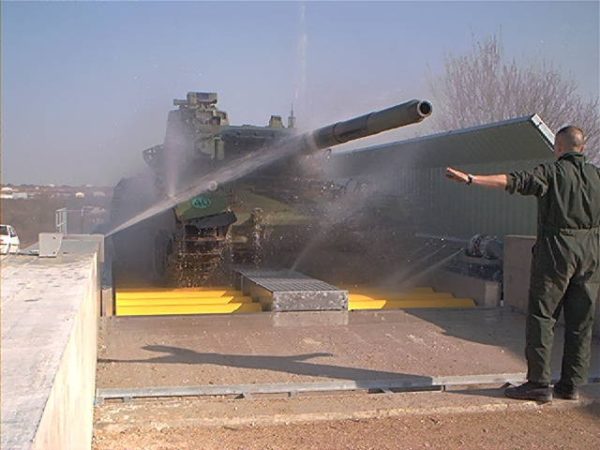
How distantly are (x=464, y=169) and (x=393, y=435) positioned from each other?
7763 mm

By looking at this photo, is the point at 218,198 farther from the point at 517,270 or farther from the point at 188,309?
the point at 517,270

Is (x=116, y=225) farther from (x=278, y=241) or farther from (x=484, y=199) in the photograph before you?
(x=484, y=199)

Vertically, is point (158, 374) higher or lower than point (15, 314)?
lower

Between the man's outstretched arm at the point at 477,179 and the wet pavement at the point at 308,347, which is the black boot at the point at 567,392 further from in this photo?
the man's outstretched arm at the point at 477,179

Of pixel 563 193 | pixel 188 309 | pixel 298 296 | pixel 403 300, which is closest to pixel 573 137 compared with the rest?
pixel 563 193

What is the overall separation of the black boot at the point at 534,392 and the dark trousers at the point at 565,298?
4 cm

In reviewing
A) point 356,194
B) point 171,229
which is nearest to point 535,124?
point 356,194

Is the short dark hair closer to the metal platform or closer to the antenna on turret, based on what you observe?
the metal platform

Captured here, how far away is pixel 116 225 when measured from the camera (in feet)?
46.3

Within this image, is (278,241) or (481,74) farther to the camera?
(481,74)

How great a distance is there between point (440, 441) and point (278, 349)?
8.81 feet

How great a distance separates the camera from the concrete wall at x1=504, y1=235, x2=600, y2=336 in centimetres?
900

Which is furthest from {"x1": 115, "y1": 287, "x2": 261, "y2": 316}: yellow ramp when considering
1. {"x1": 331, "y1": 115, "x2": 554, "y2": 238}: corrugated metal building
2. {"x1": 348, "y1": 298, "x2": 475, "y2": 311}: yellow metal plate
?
{"x1": 331, "y1": 115, "x2": 554, "y2": 238}: corrugated metal building

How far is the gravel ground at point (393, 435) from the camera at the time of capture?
4.34 m
